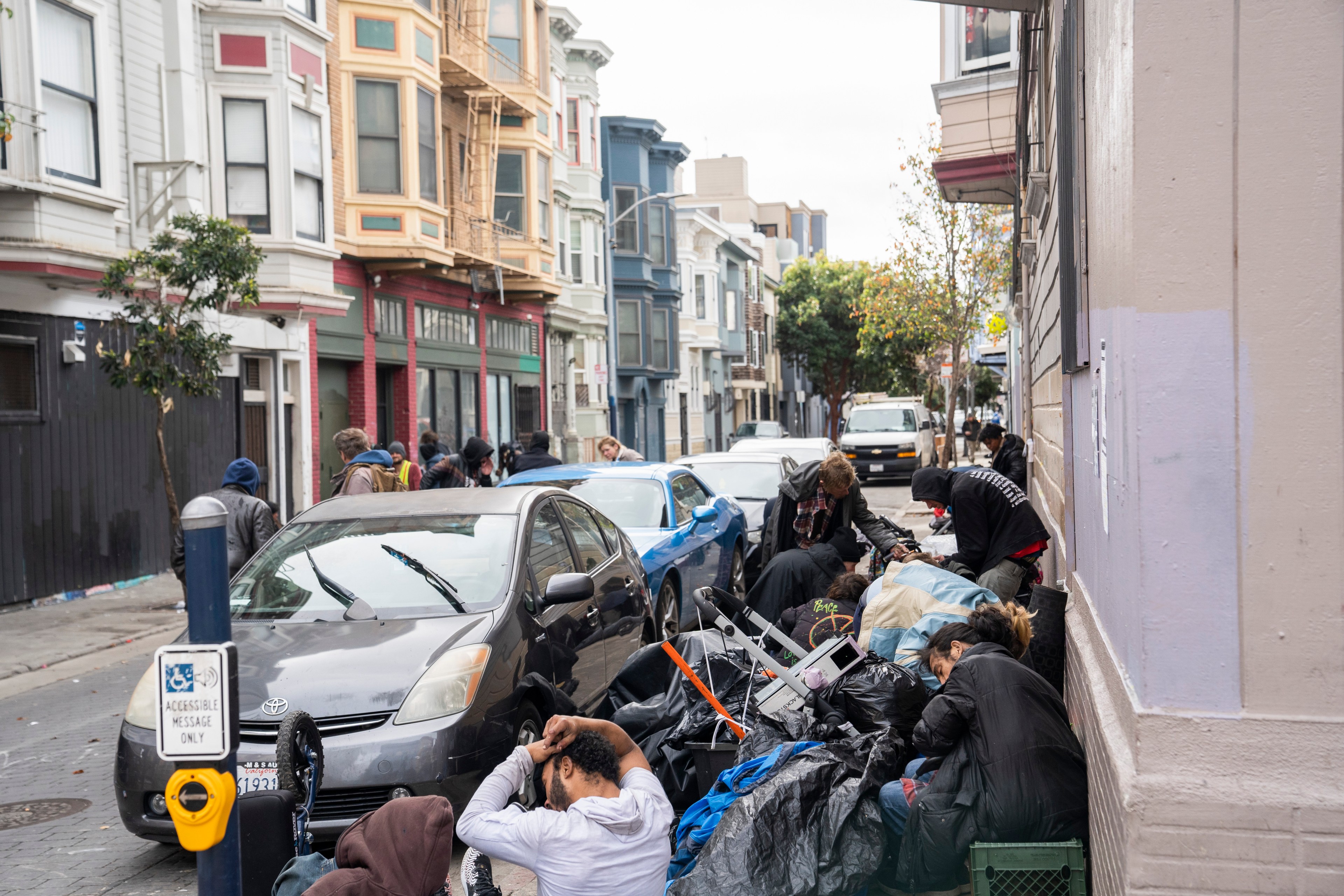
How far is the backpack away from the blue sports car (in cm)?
103

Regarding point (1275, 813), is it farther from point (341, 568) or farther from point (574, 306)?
point (574, 306)

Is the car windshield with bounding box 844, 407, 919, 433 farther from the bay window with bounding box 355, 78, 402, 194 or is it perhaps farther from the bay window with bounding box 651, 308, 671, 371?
the bay window with bounding box 355, 78, 402, 194

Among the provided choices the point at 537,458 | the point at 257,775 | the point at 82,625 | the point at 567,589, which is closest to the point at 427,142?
the point at 537,458

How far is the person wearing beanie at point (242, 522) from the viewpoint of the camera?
8.70 m

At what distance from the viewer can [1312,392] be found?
111 inches

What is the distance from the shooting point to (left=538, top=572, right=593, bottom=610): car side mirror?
19.7 ft

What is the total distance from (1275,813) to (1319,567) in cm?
60

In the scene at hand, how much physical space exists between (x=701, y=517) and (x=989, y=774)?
6.37 meters

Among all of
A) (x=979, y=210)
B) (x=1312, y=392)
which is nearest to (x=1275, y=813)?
(x=1312, y=392)

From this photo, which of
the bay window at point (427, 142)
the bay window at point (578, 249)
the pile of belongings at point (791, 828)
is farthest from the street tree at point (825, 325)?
the pile of belongings at point (791, 828)

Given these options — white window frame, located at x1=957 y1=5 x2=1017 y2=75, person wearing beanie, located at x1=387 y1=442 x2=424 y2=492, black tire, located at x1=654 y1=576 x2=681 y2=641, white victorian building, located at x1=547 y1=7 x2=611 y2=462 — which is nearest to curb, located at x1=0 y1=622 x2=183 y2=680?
person wearing beanie, located at x1=387 y1=442 x2=424 y2=492

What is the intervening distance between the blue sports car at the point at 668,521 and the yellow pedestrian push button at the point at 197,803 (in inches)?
255

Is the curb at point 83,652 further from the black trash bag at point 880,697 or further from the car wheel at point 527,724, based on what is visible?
the black trash bag at point 880,697

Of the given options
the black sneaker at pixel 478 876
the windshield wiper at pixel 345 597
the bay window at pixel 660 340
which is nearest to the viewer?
the black sneaker at pixel 478 876
